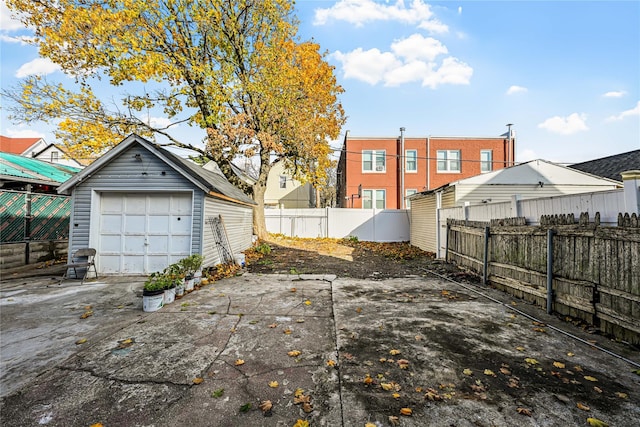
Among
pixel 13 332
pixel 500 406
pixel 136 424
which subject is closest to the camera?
pixel 136 424

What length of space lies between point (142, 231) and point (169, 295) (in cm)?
358

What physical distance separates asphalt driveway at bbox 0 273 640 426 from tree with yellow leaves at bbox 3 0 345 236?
998cm

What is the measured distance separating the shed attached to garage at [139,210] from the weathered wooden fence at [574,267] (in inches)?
313

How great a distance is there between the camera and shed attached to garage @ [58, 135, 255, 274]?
7832 millimetres

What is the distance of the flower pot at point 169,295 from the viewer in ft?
17.7

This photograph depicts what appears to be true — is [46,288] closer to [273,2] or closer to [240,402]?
[240,402]

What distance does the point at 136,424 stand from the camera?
215 centimetres

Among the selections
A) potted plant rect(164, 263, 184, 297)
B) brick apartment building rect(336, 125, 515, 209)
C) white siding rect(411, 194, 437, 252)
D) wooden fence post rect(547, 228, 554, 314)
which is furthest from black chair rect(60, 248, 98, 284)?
brick apartment building rect(336, 125, 515, 209)

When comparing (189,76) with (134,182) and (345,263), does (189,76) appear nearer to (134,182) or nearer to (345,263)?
(134,182)

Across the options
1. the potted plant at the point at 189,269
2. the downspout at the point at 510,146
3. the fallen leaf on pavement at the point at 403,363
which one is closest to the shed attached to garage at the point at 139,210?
the potted plant at the point at 189,269

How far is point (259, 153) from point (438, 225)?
386 inches

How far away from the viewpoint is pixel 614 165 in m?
15.5

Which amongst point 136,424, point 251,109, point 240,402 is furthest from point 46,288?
point 251,109

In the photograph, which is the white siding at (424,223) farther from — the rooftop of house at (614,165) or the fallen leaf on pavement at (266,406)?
the fallen leaf on pavement at (266,406)
